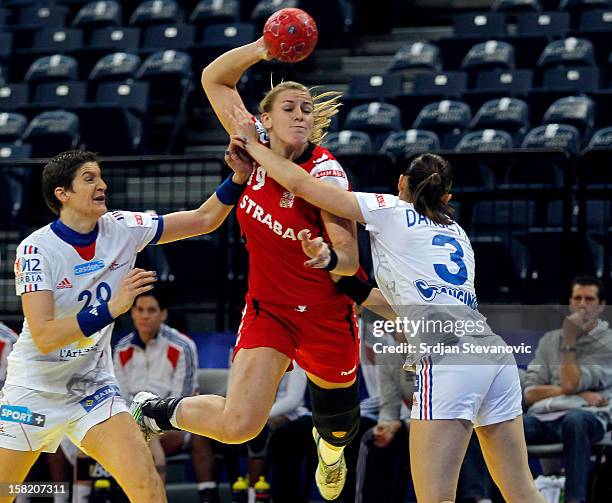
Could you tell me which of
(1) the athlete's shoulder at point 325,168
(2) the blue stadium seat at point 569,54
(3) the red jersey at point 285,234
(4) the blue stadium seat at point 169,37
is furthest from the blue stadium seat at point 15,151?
(1) the athlete's shoulder at point 325,168

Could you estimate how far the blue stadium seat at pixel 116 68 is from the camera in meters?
14.2

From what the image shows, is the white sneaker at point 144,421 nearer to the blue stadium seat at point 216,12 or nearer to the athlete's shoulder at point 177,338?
the athlete's shoulder at point 177,338

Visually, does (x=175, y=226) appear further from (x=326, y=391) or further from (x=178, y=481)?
(x=178, y=481)

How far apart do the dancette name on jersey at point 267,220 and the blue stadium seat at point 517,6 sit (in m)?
8.77

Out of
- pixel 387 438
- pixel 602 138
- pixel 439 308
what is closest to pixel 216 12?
pixel 602 138

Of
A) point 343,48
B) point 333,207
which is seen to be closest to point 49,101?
point 343,48

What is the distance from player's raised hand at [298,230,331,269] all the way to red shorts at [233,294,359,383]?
0.69 metres

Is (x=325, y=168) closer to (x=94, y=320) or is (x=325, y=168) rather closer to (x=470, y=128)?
(x=94, y=320)

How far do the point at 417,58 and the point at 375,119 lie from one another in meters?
1.67

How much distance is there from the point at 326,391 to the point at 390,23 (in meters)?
9.88

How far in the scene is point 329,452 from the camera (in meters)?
7.15

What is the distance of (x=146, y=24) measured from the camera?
51.4 feet

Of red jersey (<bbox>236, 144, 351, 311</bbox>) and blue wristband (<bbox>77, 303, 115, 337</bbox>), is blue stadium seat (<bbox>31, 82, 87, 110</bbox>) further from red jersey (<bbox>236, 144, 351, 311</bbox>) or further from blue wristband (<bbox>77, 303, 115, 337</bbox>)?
blue wristband (<bbox>77, 303, 115, 337</bbox>)

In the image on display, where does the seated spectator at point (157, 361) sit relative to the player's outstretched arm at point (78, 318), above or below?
below
